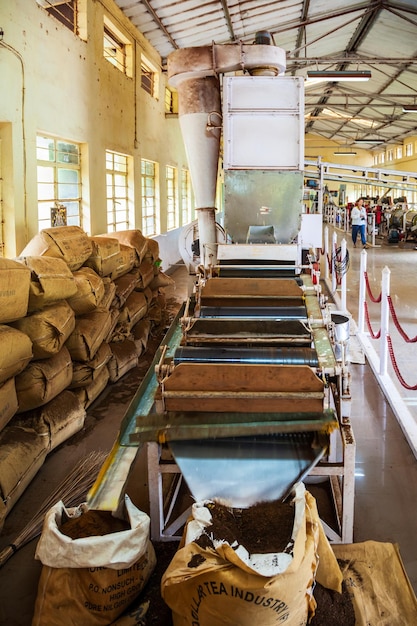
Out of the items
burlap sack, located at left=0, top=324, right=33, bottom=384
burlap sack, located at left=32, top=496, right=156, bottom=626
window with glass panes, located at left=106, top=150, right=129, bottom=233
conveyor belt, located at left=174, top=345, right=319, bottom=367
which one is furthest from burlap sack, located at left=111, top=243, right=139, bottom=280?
burlap sack, located at left=32, top=496, right=156, bottom=626

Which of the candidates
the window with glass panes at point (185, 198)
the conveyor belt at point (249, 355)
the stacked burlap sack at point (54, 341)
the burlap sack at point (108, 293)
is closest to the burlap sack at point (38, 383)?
the stacked burlap sack at point (54, 341)

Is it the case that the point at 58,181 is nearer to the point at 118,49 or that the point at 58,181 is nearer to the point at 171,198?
the point at 118,49

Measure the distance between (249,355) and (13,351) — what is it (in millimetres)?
1490

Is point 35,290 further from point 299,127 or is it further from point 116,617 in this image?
point 299,127

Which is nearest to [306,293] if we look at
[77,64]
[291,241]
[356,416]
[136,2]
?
[356,416]

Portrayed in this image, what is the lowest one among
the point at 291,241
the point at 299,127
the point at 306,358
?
the point at 306,358

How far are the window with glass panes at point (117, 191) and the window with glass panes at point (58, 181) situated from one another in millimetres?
1334

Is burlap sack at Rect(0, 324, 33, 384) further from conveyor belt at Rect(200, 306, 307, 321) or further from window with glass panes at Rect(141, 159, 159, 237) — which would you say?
window with glass panes at Rect(141, 159, 159, 237)

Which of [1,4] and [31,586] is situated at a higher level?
[1,4]

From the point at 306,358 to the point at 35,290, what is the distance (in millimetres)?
1982

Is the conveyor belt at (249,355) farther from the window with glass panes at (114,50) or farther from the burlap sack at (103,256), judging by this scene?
the window with glass panes at (114,50)

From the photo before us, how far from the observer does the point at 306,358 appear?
10.3 ft

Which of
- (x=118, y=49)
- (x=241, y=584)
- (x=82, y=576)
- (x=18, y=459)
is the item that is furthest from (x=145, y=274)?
(x=241, y=584)

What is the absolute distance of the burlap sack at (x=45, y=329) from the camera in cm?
382
